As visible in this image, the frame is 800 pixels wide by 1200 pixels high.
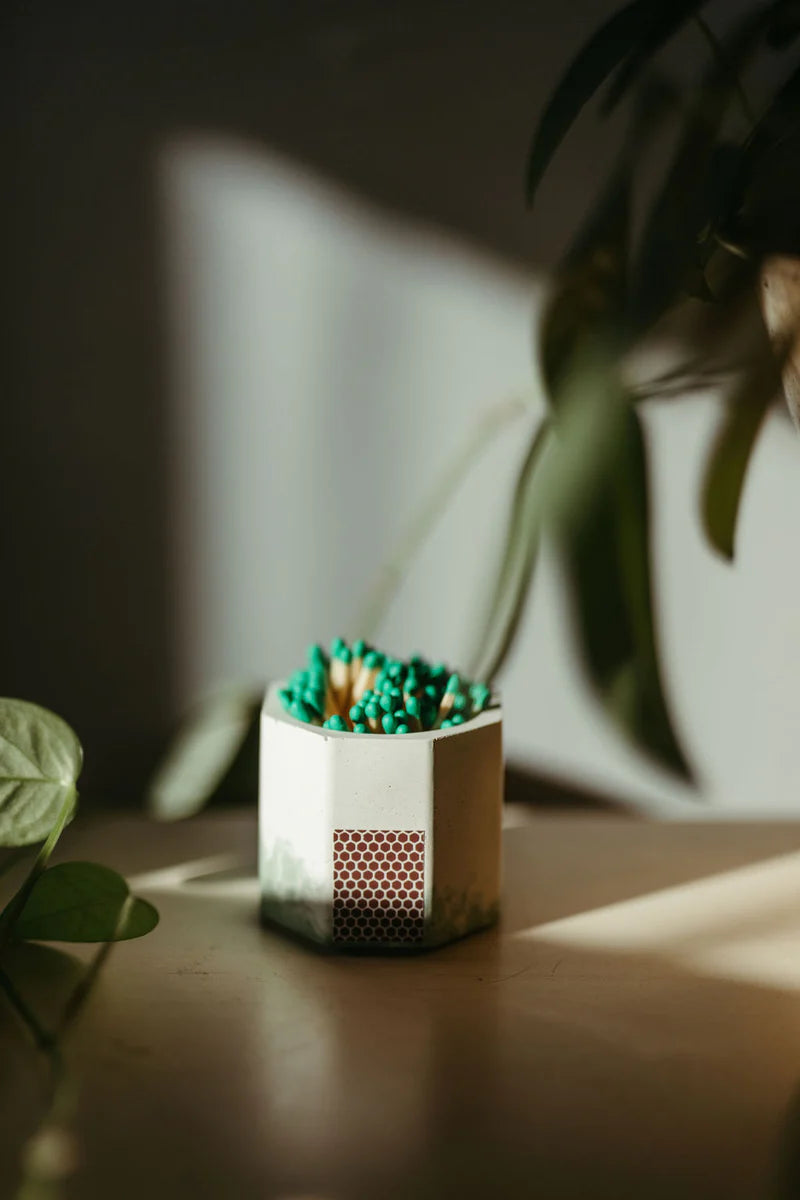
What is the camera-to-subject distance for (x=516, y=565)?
82 cm

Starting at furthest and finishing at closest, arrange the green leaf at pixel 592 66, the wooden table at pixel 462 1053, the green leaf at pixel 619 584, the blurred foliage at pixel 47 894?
the green leaf at pixel 619 584
the green leaf at pixel 592 66
the blurred foliage at pixel 47 894
the wooden table at pixel 462 1053

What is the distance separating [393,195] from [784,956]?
0.50 metres

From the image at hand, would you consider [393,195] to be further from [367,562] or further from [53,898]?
[53,898]

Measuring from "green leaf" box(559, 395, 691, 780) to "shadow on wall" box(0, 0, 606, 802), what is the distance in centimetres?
15

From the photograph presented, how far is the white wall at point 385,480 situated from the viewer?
0.79 metres

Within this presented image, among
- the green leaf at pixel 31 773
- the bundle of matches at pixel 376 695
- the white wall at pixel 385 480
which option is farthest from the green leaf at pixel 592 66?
the green leaf at pixel 31 773

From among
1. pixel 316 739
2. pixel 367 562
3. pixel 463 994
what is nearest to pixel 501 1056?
pixel 463 994

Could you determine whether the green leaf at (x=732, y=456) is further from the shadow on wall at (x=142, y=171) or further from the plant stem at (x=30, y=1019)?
the plant stem at (x=30, y=1019)

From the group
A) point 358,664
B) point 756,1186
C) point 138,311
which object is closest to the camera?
point 756,1186

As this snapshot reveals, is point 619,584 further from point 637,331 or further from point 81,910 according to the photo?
point 81,910

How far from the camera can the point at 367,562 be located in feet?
2.72

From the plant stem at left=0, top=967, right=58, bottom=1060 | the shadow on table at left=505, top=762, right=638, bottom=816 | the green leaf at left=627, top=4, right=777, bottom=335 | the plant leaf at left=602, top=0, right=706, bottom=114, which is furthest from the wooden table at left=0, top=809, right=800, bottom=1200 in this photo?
the plant leaf at left=602, top=0, right=706, bottom=114

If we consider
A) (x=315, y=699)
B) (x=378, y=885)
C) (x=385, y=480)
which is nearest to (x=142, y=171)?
(x=385, y=480)

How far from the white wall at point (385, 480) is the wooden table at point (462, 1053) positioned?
132 millimetres
